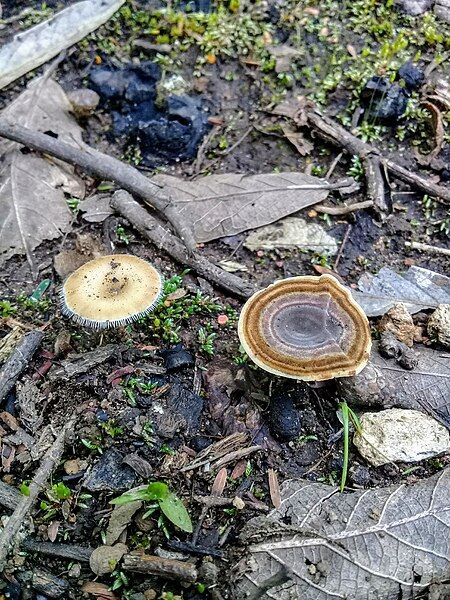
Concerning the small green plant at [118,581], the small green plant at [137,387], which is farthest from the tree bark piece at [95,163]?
the small green plant at [118,581]

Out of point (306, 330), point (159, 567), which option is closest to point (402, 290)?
point (306, 330)

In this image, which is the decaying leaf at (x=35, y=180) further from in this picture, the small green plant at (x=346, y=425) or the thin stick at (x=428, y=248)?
the thin stick at (x=428, y=248)

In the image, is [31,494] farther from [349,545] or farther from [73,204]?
[73,204]

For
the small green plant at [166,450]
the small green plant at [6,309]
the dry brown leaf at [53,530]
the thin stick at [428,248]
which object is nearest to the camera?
the dry brown leaf at [53,530]

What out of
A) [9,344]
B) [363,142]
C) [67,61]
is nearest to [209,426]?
[9,344]

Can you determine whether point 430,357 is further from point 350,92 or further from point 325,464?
point 350,92
